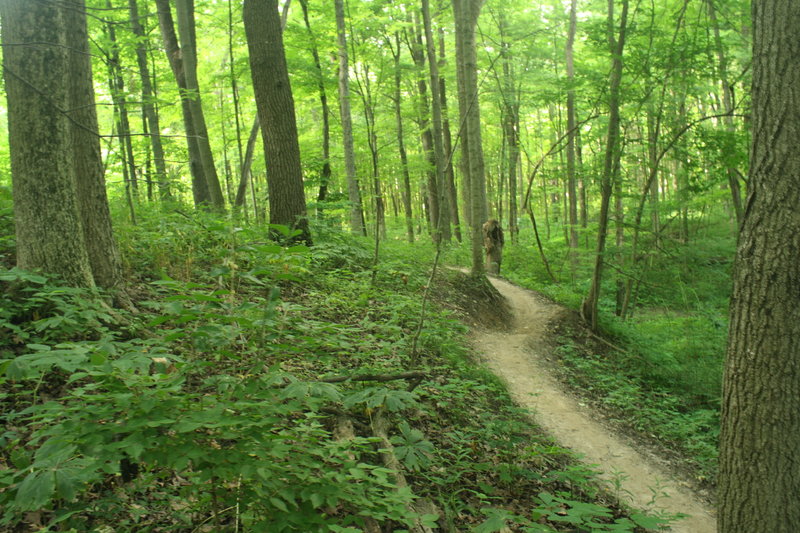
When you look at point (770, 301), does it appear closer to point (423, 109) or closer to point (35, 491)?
point (35, 491)

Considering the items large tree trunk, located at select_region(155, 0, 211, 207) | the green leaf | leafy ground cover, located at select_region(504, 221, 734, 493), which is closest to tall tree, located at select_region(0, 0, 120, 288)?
the green leaf

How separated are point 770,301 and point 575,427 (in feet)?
11.4

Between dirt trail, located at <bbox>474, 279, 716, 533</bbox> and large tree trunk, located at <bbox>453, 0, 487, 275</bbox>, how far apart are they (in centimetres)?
224

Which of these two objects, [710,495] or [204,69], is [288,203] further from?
[204,69]

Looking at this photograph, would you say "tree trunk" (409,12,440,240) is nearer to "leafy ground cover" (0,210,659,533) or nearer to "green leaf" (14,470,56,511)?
"leafy ground cover" (0,210,659,533)

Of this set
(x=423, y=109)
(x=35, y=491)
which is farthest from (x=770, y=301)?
(x=423, y=109)

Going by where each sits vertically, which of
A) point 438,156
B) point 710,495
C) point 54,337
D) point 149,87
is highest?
point 149,87

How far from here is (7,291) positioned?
144 inches

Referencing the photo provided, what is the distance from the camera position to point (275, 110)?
7.93 meters

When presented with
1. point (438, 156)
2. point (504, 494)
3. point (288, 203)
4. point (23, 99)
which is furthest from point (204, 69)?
point (504, 494)

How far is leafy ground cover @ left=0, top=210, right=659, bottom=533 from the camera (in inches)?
78.0

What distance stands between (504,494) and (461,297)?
21.1 ft

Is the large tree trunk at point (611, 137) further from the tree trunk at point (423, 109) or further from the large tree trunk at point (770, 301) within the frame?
the tree trunk at point (423, 109)

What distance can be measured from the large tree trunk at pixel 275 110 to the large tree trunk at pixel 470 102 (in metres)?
4.06
